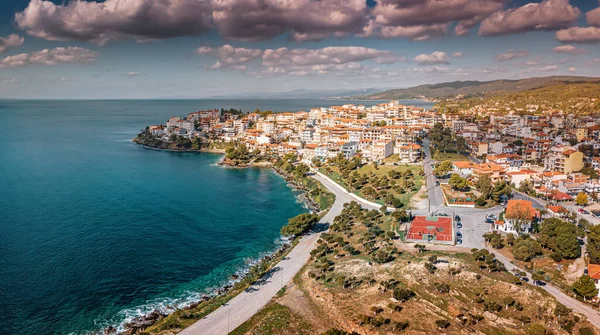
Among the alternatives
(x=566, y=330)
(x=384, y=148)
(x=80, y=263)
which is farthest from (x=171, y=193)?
(x=566, y=330)

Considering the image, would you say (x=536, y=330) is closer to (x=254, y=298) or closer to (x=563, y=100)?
(x=254, y=298)

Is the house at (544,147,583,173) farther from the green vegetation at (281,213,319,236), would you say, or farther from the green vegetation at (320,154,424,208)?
the green vegetation at (281,213,319,236)

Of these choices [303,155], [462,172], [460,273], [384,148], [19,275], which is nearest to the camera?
[460,273]

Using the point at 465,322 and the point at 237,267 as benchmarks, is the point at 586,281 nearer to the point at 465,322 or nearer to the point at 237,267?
the point at 465,322

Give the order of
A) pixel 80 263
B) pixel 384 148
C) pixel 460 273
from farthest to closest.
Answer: pixel 384 148
pixel 80 263
pixel 460 273

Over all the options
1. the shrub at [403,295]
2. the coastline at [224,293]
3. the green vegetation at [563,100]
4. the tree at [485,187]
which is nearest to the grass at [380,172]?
the tree at [485,187]

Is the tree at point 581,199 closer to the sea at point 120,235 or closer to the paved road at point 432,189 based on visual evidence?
the paved road at point 432,189

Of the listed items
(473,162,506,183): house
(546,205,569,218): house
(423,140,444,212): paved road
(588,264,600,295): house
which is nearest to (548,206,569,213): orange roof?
(546,205,569,218): house
